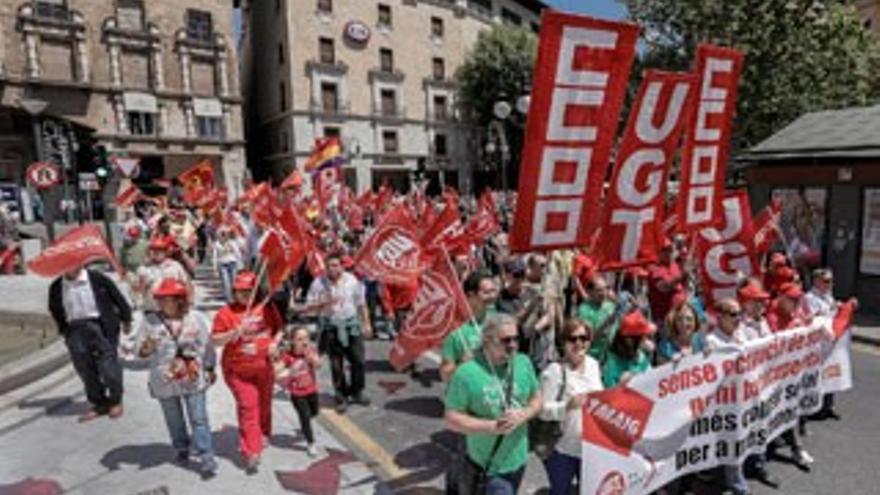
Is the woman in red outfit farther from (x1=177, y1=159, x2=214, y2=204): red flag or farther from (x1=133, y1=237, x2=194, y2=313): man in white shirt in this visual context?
(x1=177, y1=159, x2=214, y2=204): red flag

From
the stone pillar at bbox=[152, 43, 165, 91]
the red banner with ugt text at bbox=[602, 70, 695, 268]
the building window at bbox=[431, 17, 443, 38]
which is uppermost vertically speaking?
the building window at bbox=[431, 17, 443, 38]

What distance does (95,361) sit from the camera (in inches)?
228

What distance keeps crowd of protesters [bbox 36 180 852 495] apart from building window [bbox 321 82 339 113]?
31433 mm

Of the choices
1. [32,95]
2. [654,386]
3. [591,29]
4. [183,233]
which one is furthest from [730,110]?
[32,95]

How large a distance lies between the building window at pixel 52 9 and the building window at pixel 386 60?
17251 mm

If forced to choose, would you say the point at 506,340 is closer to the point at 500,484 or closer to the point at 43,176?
the point at 500,484

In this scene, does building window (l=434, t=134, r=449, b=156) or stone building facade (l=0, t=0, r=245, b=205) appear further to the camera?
building window (l=434, t=134, r=449, b=156)

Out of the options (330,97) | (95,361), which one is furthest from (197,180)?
(330,97)

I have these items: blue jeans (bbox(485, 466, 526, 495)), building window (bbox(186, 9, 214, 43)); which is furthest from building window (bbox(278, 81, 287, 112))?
blue jeans (bbox(485, 466, 526, 495))

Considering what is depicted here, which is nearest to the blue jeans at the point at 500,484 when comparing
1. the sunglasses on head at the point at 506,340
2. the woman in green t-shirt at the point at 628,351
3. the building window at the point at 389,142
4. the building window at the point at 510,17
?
the sunglasses on head at the point at 506,340

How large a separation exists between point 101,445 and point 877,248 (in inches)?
437

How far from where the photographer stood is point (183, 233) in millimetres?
11805

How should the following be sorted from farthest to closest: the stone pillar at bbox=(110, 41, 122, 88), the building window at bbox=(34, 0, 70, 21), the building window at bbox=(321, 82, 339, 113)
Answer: the building window at bbox=(321, 82, 339, 113) < the stone pillar at bbox=(110, 41, 122, 88) < the building window at bbox=(34, 0, 70, 21)

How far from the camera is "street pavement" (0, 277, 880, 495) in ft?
14.4
